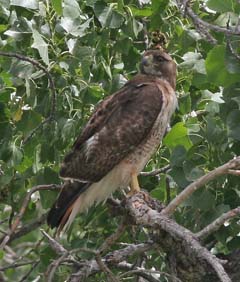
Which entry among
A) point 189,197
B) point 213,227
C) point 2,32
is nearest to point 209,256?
point 213,227

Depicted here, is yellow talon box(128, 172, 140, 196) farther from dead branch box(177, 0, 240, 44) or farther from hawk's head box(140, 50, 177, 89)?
dead branch box(177, 0, 240, 44)

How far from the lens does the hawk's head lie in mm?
5164

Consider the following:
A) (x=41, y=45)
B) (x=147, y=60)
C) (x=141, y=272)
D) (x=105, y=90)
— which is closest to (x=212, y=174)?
(x=141, y=272)

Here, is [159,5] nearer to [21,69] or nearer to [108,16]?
[108,16]

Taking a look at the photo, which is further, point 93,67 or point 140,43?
point 140,43

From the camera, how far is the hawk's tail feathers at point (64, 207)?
4.52 m

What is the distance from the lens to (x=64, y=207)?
457cm

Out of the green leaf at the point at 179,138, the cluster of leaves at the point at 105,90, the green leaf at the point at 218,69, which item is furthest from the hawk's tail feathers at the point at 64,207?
the green leaf at the point at 218,69

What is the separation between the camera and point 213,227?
139 inches

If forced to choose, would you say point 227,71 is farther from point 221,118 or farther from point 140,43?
point 140,43

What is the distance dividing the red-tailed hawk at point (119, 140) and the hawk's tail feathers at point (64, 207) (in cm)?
1

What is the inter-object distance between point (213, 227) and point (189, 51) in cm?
137

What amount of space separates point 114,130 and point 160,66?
546 millimetres

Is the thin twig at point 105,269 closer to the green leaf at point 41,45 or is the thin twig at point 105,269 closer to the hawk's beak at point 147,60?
the green leaf at point 41,45
